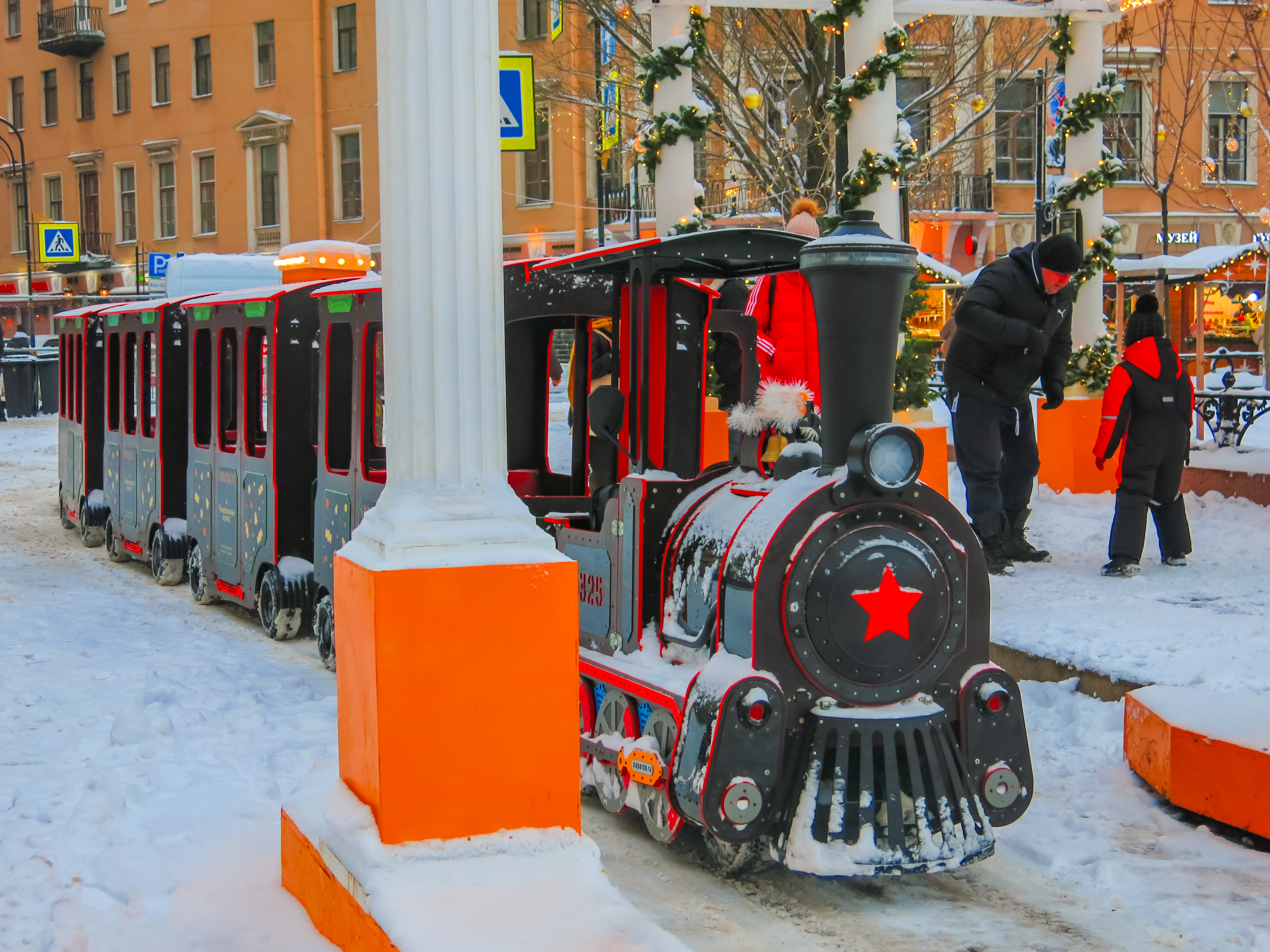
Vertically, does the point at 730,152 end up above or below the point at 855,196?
above

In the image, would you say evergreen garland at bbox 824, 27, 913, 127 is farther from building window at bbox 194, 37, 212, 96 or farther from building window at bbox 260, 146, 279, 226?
building window at bbox 194, 37, 212, 96

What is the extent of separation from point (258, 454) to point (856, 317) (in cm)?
561

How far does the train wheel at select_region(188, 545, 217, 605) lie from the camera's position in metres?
9.80

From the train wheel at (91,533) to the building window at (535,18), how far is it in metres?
21.0

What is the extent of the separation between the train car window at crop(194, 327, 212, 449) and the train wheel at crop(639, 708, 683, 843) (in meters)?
5.94

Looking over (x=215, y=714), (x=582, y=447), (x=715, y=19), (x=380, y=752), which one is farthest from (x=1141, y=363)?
(x=715, y=19)

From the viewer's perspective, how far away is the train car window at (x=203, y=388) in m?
9.85

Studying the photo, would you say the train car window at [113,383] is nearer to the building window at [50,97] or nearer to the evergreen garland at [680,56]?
the evergreen garland at [680,56]

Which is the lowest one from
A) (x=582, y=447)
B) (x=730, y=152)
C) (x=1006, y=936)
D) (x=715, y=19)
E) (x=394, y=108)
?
(x=1006, y=936)

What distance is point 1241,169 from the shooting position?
31.6 m

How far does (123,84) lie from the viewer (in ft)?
137

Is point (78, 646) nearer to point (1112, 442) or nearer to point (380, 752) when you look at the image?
point (380, 752)

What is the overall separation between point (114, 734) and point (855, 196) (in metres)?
6.80

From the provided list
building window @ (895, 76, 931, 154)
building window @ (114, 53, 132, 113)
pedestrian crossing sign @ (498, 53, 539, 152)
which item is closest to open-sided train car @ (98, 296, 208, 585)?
pedestrian crossing sign @ (498, 53, 539, 152)
